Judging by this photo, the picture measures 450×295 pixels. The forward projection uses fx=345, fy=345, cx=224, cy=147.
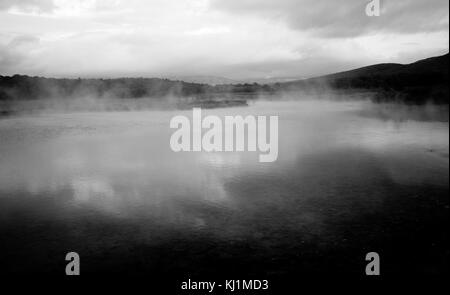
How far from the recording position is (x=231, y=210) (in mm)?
11508

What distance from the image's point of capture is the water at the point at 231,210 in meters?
8.61

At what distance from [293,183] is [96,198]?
304 inches

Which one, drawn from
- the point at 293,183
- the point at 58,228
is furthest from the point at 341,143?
the point at 58,228

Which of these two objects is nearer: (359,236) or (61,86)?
(359,236)

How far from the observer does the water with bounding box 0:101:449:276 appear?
8.61 metres

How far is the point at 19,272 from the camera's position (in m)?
8.27
